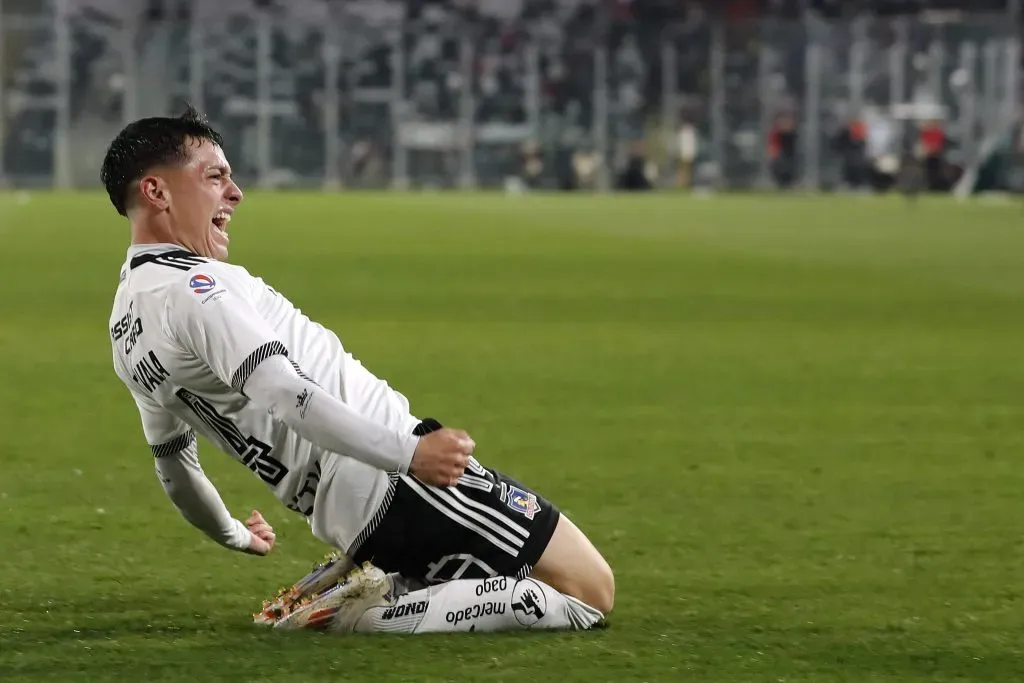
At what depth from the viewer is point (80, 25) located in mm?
49000

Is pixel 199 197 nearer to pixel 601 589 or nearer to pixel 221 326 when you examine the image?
pixel 221 326

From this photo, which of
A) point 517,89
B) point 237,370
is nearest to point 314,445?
point 237,370

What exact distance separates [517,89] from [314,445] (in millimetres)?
44909

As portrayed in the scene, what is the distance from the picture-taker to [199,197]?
16.4 feet

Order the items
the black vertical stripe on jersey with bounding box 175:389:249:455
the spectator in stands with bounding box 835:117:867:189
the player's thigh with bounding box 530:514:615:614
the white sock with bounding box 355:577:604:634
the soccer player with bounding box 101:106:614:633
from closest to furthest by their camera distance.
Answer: the soccer player with bounding box 101:106:614:633 < the black vertical stripe on jersey with bounding box 175:389:249:455 < the white sock with bounding box 355:577:604:634 < the player's thigh with bounding box 530:514:615:614 < the spectator in stands with bounding box 835:117:867:189

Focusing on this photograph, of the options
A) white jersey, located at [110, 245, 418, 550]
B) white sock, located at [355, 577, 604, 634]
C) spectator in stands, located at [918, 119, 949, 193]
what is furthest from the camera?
spectator in stands, located at [918, 119, 949, 193]

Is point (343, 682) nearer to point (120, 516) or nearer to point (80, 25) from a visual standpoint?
point (120, 516)

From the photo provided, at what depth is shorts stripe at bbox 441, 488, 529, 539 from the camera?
5.00 meters

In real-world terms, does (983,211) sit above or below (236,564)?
below

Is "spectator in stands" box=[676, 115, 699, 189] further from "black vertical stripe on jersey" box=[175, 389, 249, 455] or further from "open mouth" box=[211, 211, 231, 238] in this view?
"black vertical stripe on jersey" box=[175, 389, 249, 455]

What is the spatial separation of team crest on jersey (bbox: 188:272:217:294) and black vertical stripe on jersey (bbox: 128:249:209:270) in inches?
2.5

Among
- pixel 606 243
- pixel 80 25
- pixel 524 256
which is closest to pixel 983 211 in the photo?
pixel 606 243

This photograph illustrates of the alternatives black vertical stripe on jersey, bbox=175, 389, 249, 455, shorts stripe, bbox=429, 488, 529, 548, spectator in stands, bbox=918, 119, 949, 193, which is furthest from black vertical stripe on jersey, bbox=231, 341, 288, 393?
spectator in stands, bbox=918, 119, 949, 193

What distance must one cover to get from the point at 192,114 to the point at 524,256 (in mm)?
17532
